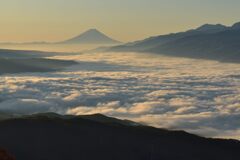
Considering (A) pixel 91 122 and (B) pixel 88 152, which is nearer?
(B) pixel 88 152

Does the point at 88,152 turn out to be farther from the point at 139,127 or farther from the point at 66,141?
the point at 139,127

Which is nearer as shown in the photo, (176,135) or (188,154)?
(188,154)

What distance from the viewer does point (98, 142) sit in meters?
146

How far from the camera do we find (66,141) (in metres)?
147

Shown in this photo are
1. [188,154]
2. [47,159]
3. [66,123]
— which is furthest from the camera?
[66,123]

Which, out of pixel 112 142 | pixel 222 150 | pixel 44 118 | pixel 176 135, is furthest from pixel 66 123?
pixel 222 150

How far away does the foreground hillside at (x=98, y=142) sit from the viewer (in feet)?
454

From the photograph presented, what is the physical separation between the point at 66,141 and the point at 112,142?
42.9ft

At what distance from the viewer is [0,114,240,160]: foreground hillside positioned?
138 m

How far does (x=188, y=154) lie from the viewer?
477 feet

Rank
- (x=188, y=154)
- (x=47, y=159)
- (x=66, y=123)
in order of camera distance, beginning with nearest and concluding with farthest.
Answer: (x=47, y=159), (x=188, y=154), (x=66, y=123)

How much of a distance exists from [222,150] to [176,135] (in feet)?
52.3

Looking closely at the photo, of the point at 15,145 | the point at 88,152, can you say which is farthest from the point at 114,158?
the point at 15,145

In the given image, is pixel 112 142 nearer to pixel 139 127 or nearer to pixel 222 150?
pixel 139 127
